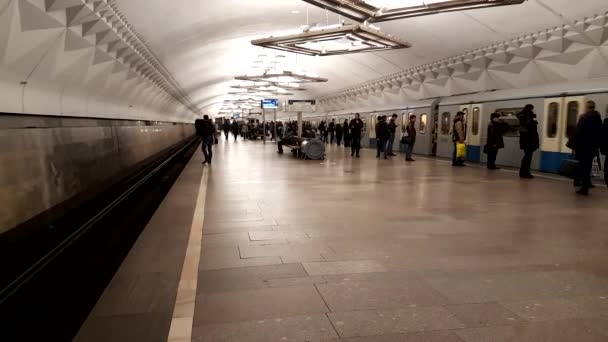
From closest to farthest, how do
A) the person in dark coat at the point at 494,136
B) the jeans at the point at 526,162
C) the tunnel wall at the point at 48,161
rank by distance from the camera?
1. the tunnel wall at the point at 48,161
2. the jeans at the point at 526,162
3. the person in dark coat at the point at 494,136

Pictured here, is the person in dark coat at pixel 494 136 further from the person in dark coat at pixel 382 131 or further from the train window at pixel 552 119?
the person in dark coat at pixel 382 131

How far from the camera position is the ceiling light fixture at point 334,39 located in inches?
488

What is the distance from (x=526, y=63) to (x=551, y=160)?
3605mm

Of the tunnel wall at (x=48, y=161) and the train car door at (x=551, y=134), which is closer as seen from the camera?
the tunnel wall at (x=48, y=161)

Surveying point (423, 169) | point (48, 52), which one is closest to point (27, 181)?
point (48, 52)

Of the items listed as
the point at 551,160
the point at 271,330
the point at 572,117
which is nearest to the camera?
the point at 271,330

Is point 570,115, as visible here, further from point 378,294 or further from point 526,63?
point 378,294

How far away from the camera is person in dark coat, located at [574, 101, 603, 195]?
26.2 feet

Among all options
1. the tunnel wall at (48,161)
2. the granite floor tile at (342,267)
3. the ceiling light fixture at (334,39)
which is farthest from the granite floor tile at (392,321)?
the ceiling light fixture at (334,39)

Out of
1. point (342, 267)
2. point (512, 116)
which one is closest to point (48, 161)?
point (342, 267)

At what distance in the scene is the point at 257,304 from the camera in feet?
10.4

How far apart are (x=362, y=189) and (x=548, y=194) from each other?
3455 mm

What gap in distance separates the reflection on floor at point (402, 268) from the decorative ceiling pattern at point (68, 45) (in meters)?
3.92

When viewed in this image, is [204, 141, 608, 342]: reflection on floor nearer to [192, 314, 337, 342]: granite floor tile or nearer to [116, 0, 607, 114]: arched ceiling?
[192, 314, 337, 342]: granite floor tile
